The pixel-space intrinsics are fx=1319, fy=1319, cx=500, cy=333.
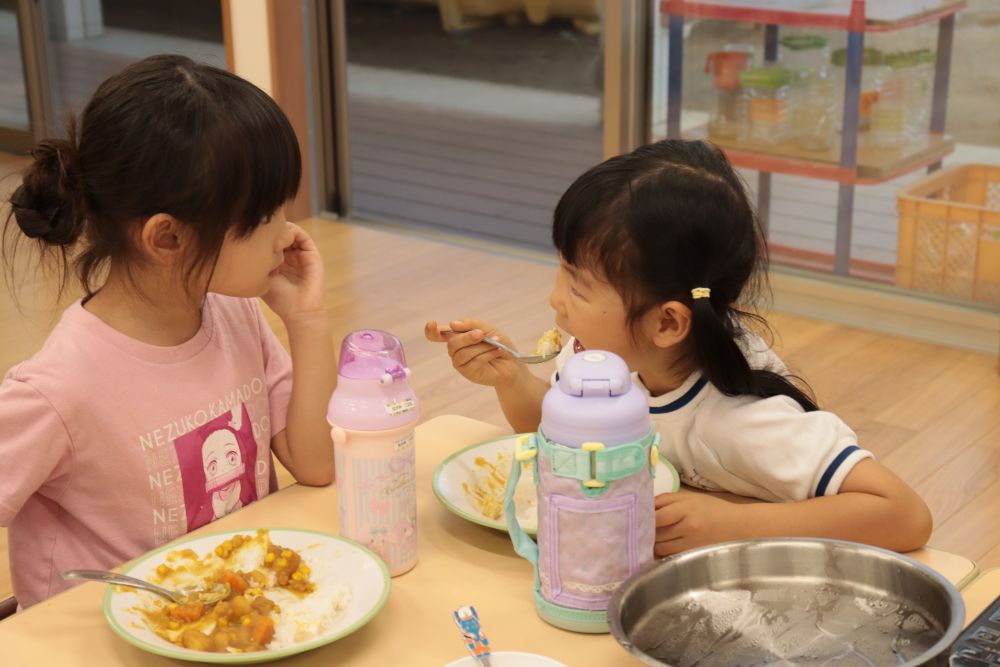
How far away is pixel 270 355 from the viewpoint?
4.71 feet

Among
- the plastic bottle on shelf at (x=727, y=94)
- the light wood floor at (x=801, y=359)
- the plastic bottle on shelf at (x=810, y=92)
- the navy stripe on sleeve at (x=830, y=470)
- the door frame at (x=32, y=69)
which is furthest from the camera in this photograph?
the door frame at (x=32, y=69)

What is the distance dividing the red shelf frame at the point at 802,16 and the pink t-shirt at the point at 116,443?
7.62ft

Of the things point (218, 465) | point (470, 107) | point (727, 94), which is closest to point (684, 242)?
point (218, 465)

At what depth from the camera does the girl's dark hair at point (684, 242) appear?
1.23 m

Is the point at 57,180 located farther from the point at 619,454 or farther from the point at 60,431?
the point at 619,454

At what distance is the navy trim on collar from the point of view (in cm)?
129

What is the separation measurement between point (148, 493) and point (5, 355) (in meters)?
2.26

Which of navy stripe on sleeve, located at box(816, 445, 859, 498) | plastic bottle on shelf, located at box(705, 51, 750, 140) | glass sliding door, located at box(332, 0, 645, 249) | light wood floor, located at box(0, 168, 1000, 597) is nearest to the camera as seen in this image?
navy stripe on sleeve, located at box(816, 445, 859, 498)

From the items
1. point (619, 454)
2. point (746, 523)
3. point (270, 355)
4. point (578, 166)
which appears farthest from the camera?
point (578, 166)

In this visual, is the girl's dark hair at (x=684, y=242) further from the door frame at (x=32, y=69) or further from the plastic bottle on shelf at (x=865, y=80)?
the door frame at (x=32, y=69)

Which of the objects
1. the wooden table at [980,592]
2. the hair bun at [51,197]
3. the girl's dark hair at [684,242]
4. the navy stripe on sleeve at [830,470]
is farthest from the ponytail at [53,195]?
the wooden table at [980,592]

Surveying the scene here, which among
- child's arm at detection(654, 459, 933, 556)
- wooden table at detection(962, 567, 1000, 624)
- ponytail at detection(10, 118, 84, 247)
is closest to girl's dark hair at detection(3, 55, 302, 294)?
ponytail at detection(10, 118, 84, 247)

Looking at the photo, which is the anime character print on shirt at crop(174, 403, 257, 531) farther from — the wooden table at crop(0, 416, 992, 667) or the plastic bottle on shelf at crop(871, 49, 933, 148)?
the plastic bottle on shelf at crop(871, 49, 933, 148)

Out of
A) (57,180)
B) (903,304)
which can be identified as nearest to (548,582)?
(57,180)
